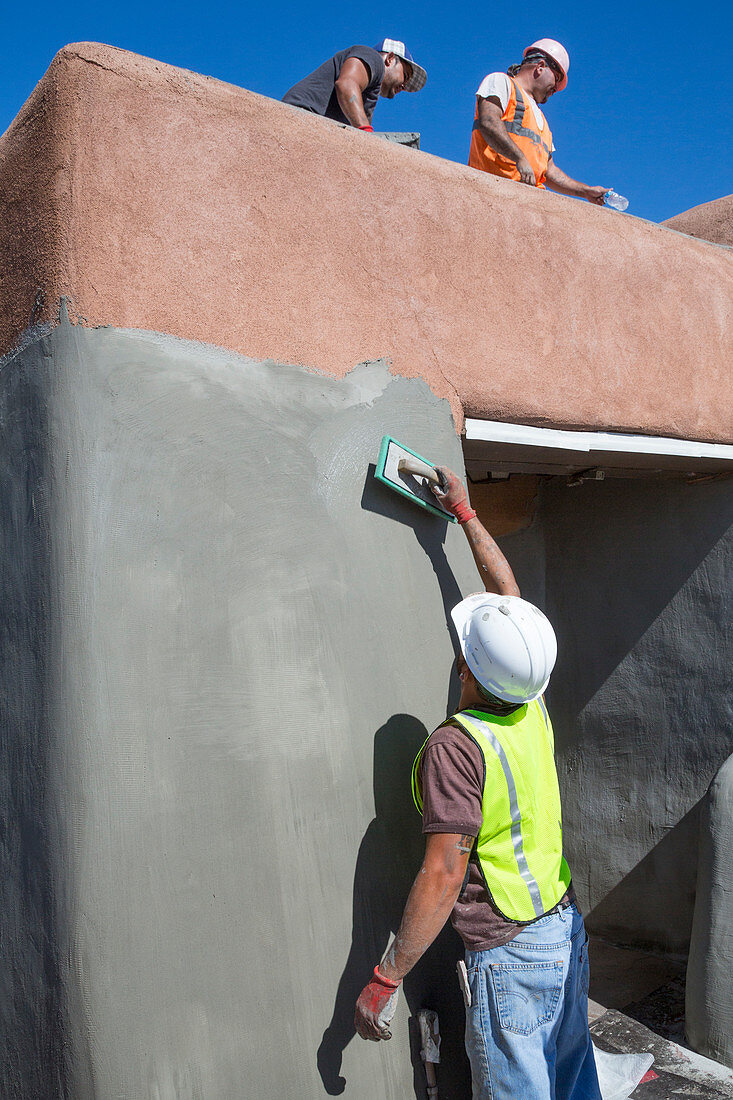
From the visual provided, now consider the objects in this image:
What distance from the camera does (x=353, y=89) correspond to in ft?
12.3

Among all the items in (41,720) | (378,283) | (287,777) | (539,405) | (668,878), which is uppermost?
(378,283)

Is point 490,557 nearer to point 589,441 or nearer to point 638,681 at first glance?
point 589,441

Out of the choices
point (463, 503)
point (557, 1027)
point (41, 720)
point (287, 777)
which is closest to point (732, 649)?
point (463, 503)

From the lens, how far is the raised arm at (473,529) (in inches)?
107

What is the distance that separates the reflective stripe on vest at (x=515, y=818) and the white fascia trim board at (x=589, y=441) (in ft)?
3.69

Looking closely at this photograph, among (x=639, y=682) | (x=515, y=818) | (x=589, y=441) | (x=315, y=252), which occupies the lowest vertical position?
(x=515, y=818)

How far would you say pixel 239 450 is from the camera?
2.37 m

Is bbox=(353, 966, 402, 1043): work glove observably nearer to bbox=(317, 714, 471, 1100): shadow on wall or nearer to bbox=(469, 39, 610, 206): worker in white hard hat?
bbox=(317, 714, 471, 1100): shadow on wall

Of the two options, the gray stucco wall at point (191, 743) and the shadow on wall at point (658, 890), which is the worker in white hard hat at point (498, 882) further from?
the shadow on wall at point (658, 890)

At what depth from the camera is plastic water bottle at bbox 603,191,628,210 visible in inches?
163

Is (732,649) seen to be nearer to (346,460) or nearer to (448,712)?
(448,712)

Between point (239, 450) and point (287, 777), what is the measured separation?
0.92m

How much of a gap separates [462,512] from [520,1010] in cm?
144

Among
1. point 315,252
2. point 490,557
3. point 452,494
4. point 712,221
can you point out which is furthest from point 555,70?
point 490,557
